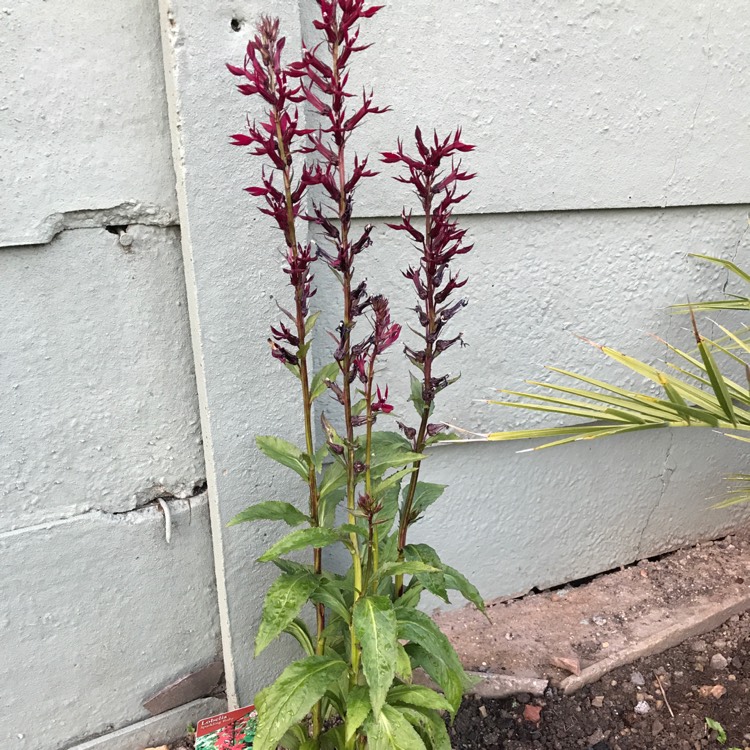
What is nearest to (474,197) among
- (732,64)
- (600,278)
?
(600,278)

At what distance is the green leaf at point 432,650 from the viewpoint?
1628 mm

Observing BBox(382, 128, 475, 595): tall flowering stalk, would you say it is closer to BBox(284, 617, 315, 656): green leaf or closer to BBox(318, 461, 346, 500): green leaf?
BBox(318, 461, 346, 500): green leaf

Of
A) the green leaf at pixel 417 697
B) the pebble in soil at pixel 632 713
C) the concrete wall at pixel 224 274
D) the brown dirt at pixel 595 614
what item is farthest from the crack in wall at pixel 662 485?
the green leaf at pixel 417 697

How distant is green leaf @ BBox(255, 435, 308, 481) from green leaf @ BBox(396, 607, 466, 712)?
0.42 m

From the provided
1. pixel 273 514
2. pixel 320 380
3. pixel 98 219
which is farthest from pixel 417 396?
pixel 98 219

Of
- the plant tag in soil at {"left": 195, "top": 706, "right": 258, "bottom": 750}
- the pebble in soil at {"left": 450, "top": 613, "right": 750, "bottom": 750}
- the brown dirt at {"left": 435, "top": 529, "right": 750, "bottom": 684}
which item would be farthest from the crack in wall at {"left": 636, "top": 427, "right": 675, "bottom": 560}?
the plant tag in soil at {"left": 195, "top": 706, "right": 258, "bottom": 750}

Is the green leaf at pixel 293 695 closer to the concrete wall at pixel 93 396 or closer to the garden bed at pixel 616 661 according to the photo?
the concrete wall at pixel 93 396

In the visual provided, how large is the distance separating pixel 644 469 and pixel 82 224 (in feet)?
7.55

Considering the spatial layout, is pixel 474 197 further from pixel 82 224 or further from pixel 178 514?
pixel 178 514

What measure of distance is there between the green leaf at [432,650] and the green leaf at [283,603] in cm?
23

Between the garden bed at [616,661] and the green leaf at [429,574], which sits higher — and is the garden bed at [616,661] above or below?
below

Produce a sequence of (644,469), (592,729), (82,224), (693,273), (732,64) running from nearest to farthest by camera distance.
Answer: (82,224) → (592,729) → (732,64) → (693,273) → (644,469)

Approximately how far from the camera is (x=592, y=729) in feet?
7.49

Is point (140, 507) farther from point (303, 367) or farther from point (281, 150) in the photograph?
point (281, 150)
